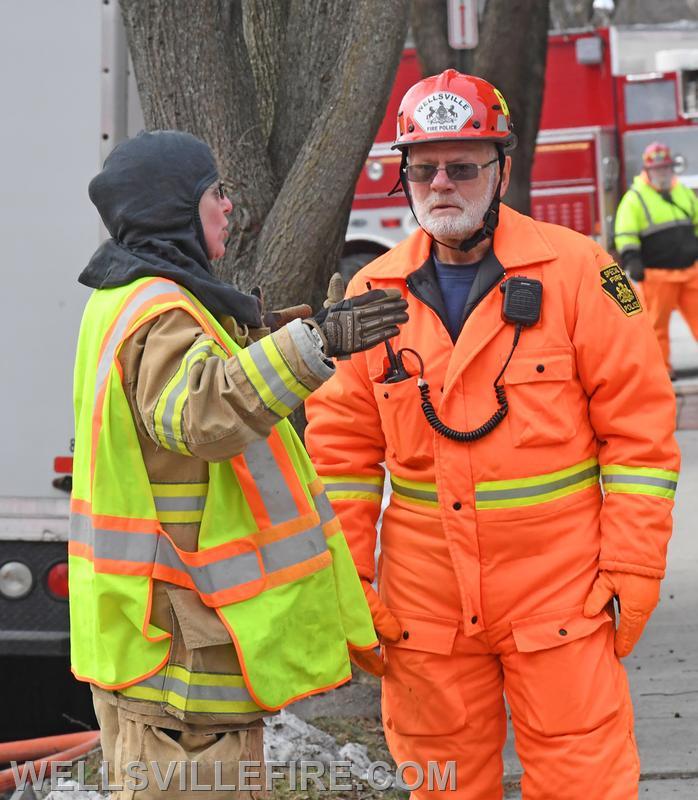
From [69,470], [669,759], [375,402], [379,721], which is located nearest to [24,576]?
[69,470]

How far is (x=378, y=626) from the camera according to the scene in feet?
11.0

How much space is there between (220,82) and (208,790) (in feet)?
8.03

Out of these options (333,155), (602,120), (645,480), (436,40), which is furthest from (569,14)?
(645,480)

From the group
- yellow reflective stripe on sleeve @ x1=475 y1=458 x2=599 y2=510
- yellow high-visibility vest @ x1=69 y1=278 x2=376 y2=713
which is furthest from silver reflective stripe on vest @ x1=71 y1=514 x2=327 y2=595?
yellow reflective stripe on sleeve @ x1=475 y1=458 x2=599 y2=510

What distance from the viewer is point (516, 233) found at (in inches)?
134

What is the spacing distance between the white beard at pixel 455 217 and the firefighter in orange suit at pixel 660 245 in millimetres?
8092

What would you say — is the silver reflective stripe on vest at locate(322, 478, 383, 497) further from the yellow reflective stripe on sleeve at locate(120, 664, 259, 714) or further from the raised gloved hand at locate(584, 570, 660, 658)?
the yellow reflective stripe on sleeve at locate(120, 664, 259, 714)

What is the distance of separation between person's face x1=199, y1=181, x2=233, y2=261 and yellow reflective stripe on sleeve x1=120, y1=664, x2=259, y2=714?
88cm

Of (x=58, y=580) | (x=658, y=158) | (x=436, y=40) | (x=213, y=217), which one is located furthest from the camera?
(x=658, y=158)

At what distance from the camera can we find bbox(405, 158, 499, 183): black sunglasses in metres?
3.36

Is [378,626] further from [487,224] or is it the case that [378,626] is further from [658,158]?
[658,158]

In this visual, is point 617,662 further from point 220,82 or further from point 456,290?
point 220,82

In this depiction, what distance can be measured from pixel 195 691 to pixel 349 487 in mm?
875

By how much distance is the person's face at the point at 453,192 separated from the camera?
3.34 m
